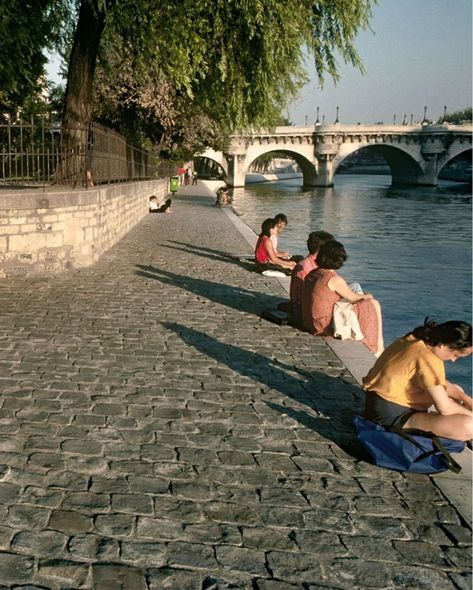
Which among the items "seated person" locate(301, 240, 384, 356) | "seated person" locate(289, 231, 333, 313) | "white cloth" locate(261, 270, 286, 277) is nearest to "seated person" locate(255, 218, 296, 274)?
"white cloth" locate(261, 270, 286, 277)

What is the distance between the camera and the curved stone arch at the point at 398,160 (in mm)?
78887

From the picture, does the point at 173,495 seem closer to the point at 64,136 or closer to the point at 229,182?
the point at 64,136

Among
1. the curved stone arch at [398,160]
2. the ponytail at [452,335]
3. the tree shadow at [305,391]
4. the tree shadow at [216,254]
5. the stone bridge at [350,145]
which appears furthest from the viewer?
the curved stone arch at [398,160]

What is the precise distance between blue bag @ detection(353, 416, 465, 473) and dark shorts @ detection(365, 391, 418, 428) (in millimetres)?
141

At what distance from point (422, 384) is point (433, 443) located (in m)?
0.41

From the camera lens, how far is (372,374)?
443 centimetres

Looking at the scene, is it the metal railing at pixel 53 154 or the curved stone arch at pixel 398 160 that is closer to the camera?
the metal railing at pixel 53 154

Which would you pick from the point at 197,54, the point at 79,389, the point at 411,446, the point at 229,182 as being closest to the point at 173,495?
the point at 411,446

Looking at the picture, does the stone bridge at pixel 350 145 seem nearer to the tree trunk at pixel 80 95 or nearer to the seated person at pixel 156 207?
the seated person at pixel 156 207

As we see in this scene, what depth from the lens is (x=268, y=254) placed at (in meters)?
11.5

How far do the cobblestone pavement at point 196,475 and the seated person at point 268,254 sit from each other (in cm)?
433

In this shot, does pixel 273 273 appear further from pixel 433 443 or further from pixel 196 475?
pixel 196 475

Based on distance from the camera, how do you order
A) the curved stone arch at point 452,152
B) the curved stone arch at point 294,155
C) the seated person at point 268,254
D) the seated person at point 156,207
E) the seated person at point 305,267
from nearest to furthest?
the seated person at point 305,267 → the seated person at point 268,254 → the seated person at point 156,207 → the curved stone arch at point 294,155 → the curved stone arch at point 452,152

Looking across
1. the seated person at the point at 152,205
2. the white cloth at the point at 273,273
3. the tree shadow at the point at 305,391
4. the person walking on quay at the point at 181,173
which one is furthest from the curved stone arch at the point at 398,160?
the tree shadow at the point at 305,391
